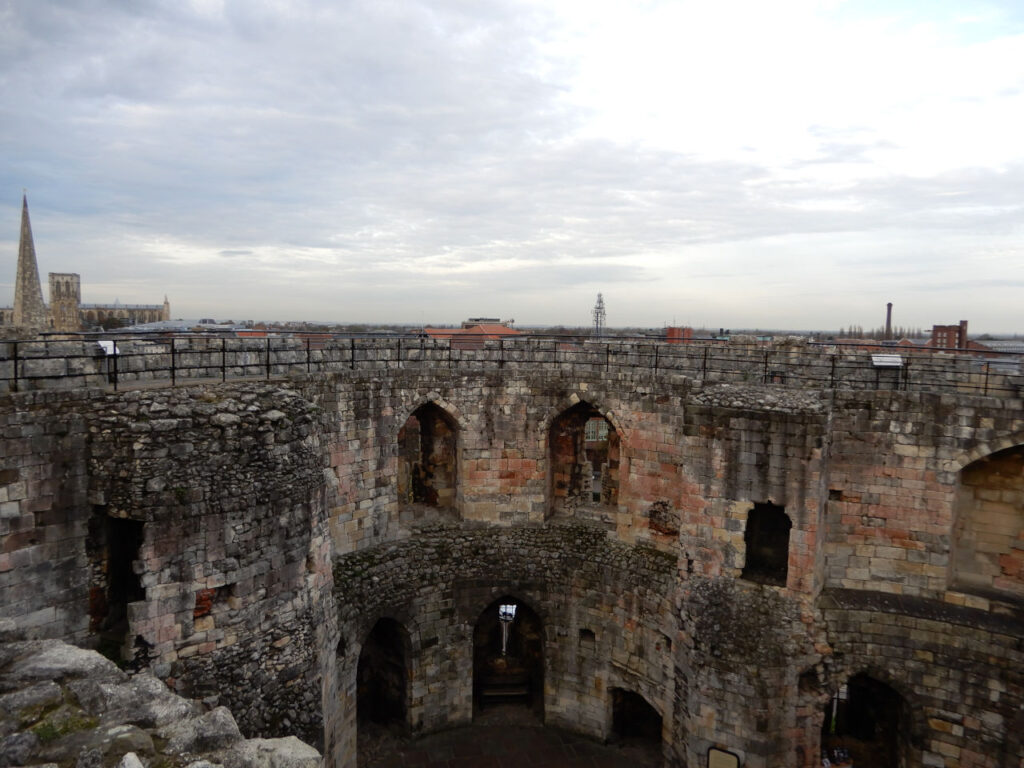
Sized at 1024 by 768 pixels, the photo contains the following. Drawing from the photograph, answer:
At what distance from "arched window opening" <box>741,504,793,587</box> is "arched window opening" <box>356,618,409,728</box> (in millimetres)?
6509

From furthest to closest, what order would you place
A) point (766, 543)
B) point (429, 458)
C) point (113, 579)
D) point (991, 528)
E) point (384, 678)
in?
1. point (429, 458)
2. point (384, 678)
3. point (766, 543)
4. point (991, 528)
5. point (113, 579)

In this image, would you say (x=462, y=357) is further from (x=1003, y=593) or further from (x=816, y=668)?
(x=1003, y=593)

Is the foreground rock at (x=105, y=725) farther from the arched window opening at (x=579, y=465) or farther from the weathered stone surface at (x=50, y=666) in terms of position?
the arched window opening at (x=579, y=465)

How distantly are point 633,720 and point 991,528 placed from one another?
7.39m

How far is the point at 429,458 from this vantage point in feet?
44.2

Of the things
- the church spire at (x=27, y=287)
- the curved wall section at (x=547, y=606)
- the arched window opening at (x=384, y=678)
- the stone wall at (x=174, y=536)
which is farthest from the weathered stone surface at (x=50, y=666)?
the church spire at (x=27, y=287)

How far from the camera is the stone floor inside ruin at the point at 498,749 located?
12016 mm

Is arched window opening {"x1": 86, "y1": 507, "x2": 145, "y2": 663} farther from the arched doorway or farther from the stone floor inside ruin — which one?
the arched doorway

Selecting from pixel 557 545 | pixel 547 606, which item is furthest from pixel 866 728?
pixel 557 545

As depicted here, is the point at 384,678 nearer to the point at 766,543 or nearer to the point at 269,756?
the point at 766,543

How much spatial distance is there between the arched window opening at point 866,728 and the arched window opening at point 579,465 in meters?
5.45

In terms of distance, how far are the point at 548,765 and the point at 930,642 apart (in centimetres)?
682

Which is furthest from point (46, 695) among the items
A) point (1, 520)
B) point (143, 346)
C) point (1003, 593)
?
point (1003, 593)

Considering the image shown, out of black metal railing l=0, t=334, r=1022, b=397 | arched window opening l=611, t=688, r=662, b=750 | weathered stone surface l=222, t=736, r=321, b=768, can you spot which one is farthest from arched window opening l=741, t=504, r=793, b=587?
weathered stone surface l=222, t=736, r=321, b=768
